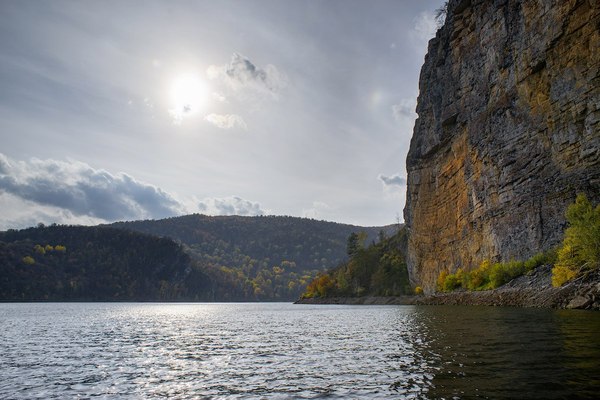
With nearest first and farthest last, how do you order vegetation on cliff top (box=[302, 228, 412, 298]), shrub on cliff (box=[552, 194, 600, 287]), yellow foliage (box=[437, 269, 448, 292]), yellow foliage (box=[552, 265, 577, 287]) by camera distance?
1. shrub on cliff (box=[552, 194, 600, 287])
2. yellow foliage (box=[552, 265, 577, 287])
3. yellow foliage (box=[437, 269, 448, 292])
4. vegetation on cliff top (box=[302, 228, 412, 298])

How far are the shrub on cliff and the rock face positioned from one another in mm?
7606

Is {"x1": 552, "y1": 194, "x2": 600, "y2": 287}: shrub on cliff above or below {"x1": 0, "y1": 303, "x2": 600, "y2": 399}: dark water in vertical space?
above

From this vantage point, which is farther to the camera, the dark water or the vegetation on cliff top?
the vegetation on cliff top

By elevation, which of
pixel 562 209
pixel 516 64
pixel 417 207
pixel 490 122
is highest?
pixel 516 64

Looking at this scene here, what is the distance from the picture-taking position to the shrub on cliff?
148 ft

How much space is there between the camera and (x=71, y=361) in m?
22.0

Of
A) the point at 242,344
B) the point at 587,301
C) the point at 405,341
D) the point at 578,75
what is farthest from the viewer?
the point at 578,75

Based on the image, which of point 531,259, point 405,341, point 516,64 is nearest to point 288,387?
point 405,341

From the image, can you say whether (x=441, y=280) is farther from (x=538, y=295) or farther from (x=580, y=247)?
(x=580, y=247)

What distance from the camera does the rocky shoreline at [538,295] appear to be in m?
37.9

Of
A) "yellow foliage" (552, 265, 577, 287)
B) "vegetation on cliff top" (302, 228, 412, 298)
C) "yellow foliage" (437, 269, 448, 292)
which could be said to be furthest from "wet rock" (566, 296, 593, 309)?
"vegetation on cliff top" (302, 228, 412, 298)

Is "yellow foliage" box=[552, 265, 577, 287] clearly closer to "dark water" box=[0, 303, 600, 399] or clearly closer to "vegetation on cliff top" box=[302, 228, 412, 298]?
"dark water" box=[0, 303, 600, 399]

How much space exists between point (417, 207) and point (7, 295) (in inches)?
7200

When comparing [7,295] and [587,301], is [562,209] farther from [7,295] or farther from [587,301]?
[7,295]
